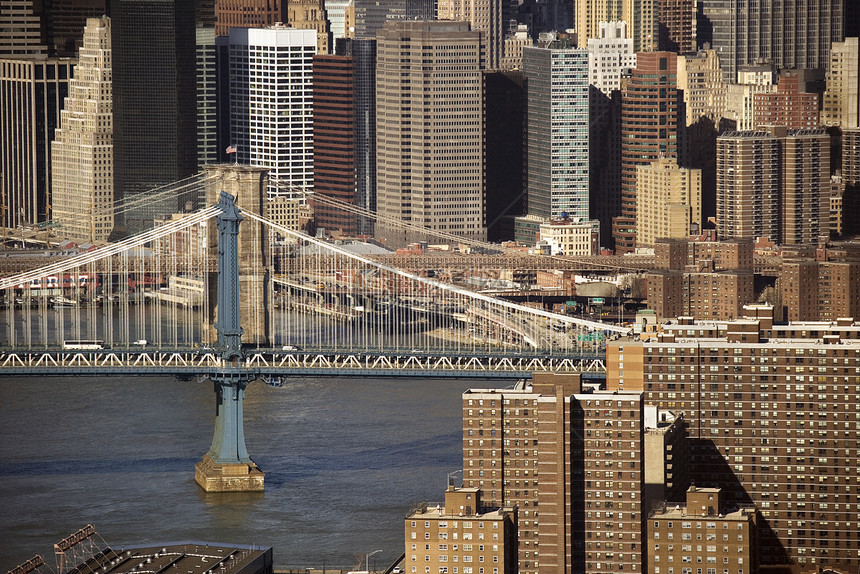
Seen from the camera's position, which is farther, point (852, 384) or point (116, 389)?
point (116, 389)

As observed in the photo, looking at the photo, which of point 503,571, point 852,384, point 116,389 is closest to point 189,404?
point 116,389

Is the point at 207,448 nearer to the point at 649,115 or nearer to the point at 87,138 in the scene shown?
the point at 87,138

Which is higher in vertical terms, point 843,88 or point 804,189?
point 843,88

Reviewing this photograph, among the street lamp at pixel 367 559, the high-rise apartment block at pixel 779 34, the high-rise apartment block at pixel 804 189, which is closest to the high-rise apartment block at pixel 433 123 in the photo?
the high-rise apartment block at pixel 804 189

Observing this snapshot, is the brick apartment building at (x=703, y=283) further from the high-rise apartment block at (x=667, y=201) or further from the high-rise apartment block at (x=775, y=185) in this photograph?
the high-rise apartment block at (x=667, y=201)

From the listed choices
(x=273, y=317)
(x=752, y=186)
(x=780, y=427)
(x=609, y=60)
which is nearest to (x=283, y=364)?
(x=780, y=427)

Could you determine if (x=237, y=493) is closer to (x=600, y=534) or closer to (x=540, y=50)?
(x=600, y=534)

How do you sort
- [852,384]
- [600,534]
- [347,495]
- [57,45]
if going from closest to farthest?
[600,534], [852,384], [347,495], [57,45]
